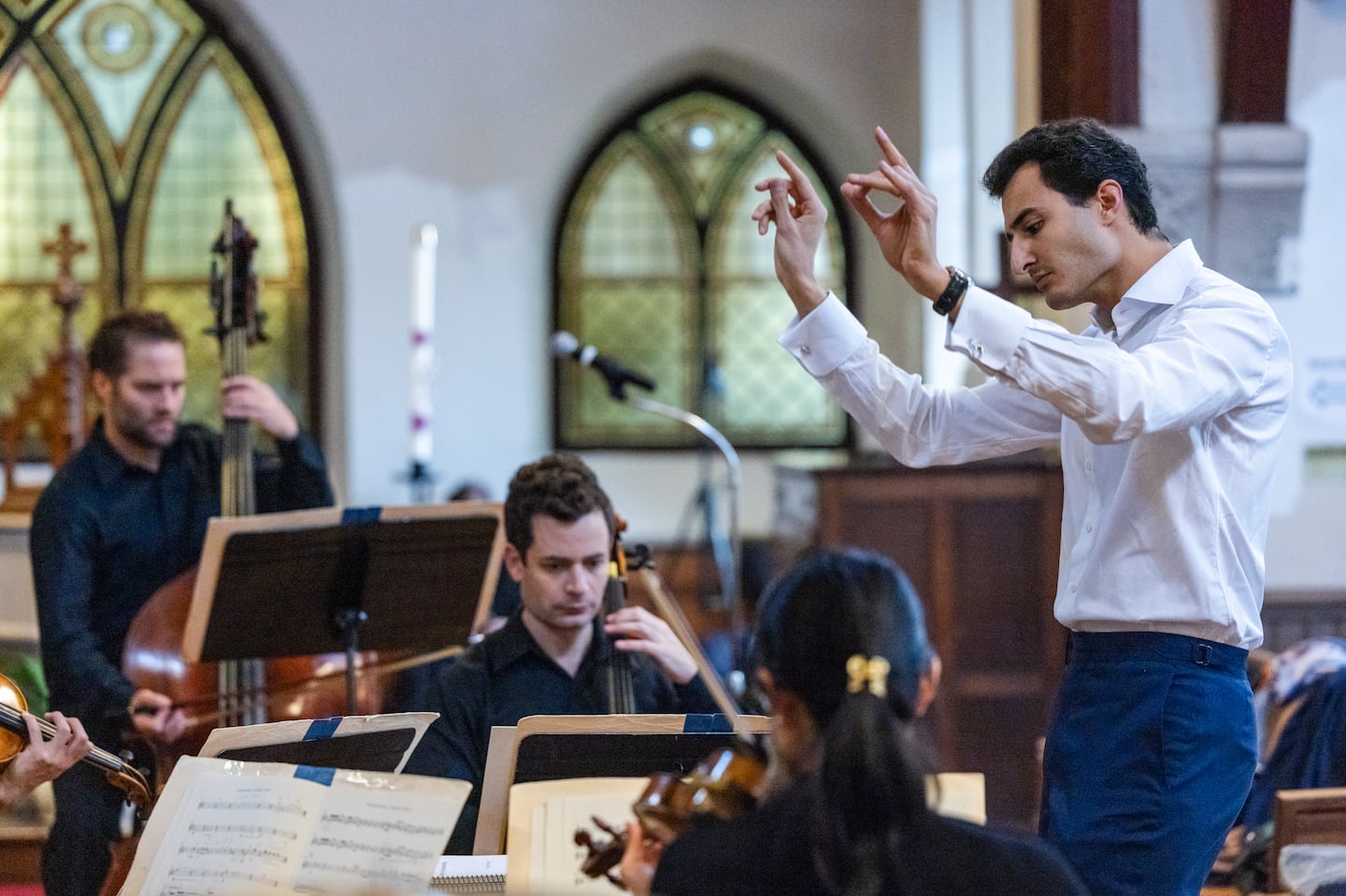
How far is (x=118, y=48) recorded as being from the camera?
723cm

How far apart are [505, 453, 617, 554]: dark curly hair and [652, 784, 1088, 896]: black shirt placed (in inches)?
60.5

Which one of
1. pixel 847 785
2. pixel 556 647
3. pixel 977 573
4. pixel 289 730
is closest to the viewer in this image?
pixel 847 785

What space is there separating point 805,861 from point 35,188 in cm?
685

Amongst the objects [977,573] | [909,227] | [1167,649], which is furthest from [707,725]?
[977,573]

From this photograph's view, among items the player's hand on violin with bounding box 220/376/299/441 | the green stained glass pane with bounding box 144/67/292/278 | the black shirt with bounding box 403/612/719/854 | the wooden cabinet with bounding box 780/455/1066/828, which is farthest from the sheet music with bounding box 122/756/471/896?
the green stained glass pane with bounding box 144/67/292/278

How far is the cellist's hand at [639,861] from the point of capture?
171cm

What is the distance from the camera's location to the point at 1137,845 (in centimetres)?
200

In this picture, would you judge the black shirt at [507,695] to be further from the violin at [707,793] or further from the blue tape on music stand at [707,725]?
the violin at [707,793]

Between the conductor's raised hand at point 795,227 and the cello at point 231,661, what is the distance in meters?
1.80

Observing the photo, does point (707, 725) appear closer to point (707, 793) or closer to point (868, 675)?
point (707, 793)

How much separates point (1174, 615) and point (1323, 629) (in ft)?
9.02

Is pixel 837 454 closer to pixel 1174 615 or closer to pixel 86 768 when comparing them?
pixel 86 768

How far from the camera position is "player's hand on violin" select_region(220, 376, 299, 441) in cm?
360

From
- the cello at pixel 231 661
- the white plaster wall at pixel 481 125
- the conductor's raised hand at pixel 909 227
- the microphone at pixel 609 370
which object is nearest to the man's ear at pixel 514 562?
the cello at pixel 231 661
